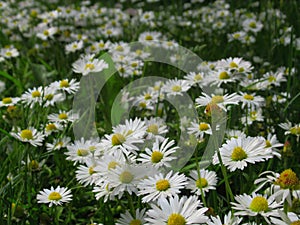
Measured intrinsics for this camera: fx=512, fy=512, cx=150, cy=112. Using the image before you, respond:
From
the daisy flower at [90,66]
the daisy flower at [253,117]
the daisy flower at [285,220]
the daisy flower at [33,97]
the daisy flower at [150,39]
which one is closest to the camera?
the daisy flower at [285,220]

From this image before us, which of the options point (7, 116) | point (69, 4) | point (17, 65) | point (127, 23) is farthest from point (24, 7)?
point (7, 116)

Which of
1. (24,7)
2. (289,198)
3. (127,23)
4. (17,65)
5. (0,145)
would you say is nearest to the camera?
(289,198)

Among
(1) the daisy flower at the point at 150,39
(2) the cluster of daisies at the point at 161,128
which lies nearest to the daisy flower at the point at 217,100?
A: (2) the cluster of daisies at the point at 161,128

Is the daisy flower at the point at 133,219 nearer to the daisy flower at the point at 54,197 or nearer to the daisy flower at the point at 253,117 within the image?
the daisy flower at the point at 54,197

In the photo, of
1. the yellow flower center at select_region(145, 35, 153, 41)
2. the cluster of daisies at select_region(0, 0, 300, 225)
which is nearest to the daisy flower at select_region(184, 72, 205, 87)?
the cluster of daisies at select_region(0, 0, 300, 225)

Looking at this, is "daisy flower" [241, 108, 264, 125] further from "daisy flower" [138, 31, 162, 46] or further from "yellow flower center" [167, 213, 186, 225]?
"daisy flower" [138, 31, 162, 46]

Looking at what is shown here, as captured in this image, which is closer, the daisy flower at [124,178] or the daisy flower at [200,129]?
the daisy flower at [124,178]

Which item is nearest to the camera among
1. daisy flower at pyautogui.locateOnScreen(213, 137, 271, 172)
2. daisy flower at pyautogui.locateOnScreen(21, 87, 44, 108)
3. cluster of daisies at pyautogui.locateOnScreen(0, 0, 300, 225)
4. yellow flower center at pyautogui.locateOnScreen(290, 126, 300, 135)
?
cluster of daisies at pyautogui.locateOnScreen(0, 0, 300, 225)

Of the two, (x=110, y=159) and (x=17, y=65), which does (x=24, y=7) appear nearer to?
(x=17, y=65)
